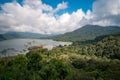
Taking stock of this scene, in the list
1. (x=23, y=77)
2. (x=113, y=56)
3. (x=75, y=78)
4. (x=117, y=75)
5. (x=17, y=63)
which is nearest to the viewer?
(x=23, y=77)

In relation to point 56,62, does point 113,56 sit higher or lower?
lower

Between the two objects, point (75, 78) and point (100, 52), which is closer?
point (75, 78)

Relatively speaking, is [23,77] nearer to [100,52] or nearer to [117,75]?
[117,75]

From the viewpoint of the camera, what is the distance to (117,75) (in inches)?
1671

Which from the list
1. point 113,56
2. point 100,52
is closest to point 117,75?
point 113,56

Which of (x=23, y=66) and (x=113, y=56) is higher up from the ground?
(x=23, y=66)

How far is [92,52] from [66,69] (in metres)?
83.6

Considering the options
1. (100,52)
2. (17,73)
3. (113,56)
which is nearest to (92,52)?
(100,52)

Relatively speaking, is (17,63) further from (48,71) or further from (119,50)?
(119,50)

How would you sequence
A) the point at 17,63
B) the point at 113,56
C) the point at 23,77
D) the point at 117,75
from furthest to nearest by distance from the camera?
the point at 113,56, the point at 17,63, the point at 117,75, the point at 23,77

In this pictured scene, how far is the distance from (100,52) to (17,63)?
82.9 metres

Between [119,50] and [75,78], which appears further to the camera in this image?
[119,50]

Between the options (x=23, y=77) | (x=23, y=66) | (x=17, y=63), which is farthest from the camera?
(x=17, y=63)

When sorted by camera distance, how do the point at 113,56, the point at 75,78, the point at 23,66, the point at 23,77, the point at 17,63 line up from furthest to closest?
the point at 113,56 → the point at 17,63 → the point at 23,66 → the point at 75,78 → the point at 23,77
